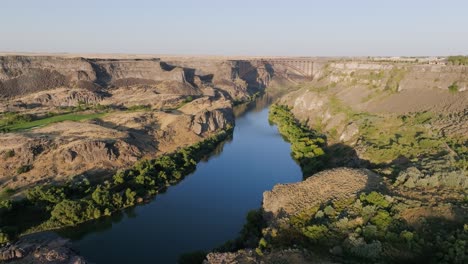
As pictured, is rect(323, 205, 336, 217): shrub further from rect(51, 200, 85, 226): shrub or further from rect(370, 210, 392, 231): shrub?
rect(51, 200, 85, 226): shrub

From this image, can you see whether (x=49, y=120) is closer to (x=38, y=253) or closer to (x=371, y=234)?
(x=38, y=253)

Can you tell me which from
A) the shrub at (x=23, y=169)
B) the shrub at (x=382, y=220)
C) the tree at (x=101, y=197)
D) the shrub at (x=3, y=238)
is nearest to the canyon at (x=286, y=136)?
the shrub at (x=23, y=169)

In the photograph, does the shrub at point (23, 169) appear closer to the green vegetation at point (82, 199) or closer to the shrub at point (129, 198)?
the green vegetation at point (82, 199)

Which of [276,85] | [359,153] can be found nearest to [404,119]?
[359,153]

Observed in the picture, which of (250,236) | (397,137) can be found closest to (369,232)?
(250,236)

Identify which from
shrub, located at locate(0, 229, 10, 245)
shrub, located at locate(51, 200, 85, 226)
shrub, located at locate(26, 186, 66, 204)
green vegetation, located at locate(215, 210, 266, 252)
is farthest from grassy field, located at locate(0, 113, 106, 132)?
green vegetation, located at locate(215, 210, 266, 252)

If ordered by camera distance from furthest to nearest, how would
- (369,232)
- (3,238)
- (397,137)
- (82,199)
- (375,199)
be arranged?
(397,137) < (82,199) < (3,238) < (375,199) < (369,232)
